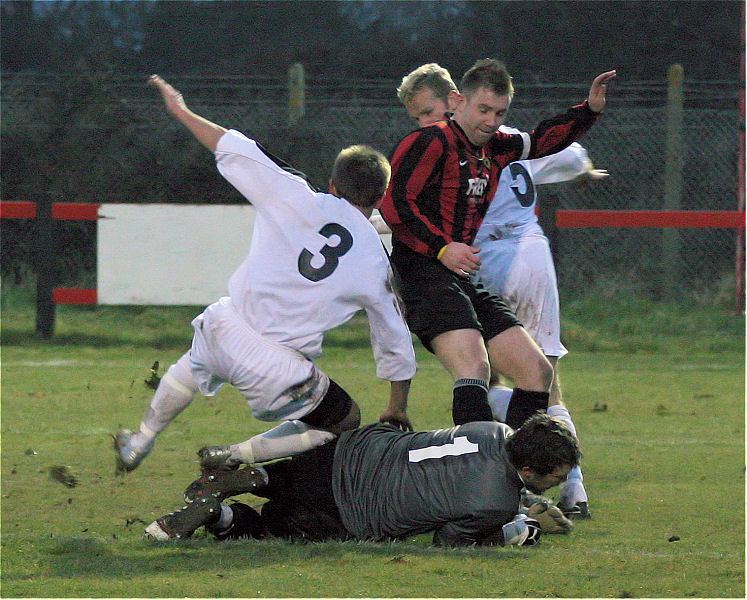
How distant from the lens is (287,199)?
5039mm

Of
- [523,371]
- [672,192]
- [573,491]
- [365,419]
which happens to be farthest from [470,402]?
[672,192]

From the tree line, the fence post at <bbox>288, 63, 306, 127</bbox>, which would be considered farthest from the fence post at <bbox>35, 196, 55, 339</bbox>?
the tree line

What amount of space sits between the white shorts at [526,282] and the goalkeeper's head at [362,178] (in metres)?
1.16

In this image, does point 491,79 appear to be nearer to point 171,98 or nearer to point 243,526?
point 171,98

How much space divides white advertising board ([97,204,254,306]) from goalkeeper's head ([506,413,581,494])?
7.15 metres

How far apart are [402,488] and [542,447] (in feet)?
1.96

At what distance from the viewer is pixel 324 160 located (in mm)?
13117

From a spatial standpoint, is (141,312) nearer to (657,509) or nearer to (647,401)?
(647,401)

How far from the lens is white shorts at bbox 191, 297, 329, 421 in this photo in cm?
498

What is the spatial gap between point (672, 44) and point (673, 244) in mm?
5728

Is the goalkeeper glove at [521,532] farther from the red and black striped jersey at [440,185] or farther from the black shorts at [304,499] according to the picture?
the red and black striped jersey at [440,185]

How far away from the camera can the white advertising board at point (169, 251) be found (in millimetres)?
11555

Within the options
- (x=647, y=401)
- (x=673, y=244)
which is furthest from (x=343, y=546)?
(x=673, y=244)

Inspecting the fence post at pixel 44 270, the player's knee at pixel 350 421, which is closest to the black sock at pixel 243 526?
the player's knee at pixel 350 421
